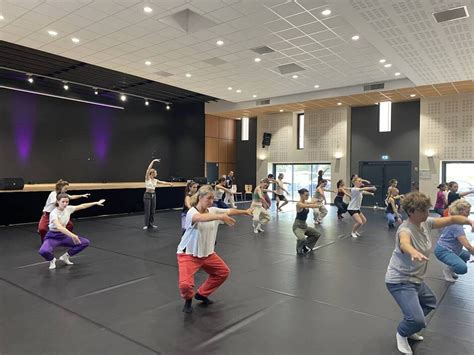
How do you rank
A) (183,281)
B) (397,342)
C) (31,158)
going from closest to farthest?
(397,342), (183,281), (31,158)

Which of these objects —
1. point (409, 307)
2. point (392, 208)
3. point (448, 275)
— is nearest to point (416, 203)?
point (409, 307)

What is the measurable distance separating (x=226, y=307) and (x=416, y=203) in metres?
2.21

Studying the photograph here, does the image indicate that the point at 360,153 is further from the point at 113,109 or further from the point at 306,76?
the point at 113,109

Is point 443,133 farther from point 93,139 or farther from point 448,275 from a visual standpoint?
point 93,139

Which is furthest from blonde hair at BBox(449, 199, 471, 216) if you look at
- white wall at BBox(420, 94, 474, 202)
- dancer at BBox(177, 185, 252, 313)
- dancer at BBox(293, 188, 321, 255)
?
white wall at BBox(420, 94, 474, 202)

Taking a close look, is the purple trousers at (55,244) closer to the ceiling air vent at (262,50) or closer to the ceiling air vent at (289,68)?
the ceiling air vent at (262,50)

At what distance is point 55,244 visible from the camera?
5.04 m

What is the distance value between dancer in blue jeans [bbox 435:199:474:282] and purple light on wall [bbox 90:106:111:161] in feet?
47.5

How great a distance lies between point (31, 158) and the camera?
43.1 ft

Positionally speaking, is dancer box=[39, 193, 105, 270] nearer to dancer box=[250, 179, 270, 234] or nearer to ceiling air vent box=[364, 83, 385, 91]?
dancer box=[250, 179, 270, 234]

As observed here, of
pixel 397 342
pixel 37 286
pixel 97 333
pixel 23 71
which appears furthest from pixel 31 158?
pixel 397 342

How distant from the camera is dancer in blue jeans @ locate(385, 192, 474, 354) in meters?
2.57

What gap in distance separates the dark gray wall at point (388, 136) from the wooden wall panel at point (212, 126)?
8.04m

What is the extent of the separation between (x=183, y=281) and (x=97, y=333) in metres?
0.90
